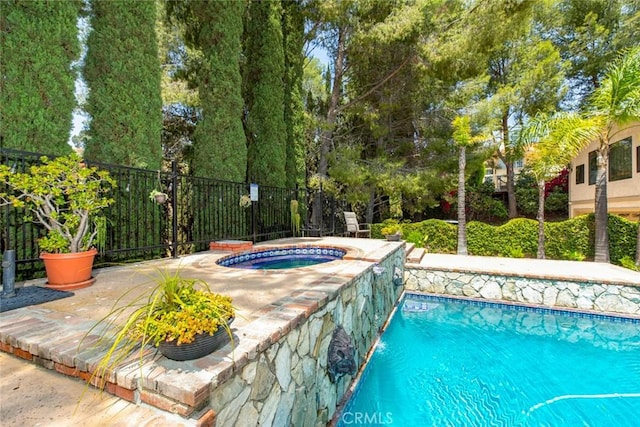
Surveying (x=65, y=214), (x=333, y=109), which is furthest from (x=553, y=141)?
(x=65, y=214)

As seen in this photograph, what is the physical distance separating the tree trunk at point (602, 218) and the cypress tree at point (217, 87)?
10072 millimetres

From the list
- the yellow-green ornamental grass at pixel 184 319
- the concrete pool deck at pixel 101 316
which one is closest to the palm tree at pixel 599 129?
the concrete pool deck at pixel 101 316

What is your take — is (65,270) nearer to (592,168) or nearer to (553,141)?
(553,141)

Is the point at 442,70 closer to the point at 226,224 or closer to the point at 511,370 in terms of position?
the point at 226,224

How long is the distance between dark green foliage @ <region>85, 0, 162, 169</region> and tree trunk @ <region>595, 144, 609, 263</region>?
11.3m

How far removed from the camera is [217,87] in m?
7.62

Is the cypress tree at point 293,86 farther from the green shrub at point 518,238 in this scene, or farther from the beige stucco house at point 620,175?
the beige stucco house at point 620,175

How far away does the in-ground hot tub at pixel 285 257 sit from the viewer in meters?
5.94

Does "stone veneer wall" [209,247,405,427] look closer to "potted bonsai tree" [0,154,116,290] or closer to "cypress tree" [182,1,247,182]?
"potted bonsai tree" [0,154,116,290]

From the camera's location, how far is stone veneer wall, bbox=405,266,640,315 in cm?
563

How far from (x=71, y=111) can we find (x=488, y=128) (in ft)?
40.8

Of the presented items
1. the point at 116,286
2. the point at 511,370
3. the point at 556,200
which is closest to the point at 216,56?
the point at 116,286

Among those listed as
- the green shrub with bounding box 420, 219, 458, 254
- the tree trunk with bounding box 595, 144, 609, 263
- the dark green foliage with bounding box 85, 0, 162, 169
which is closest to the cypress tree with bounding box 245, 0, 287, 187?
the dark green foliage with bounding box 85, 0, 162, 169

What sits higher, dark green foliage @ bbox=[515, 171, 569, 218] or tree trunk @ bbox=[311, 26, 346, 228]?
tree trunk @ bbox=[311, 26, 346, 228]
